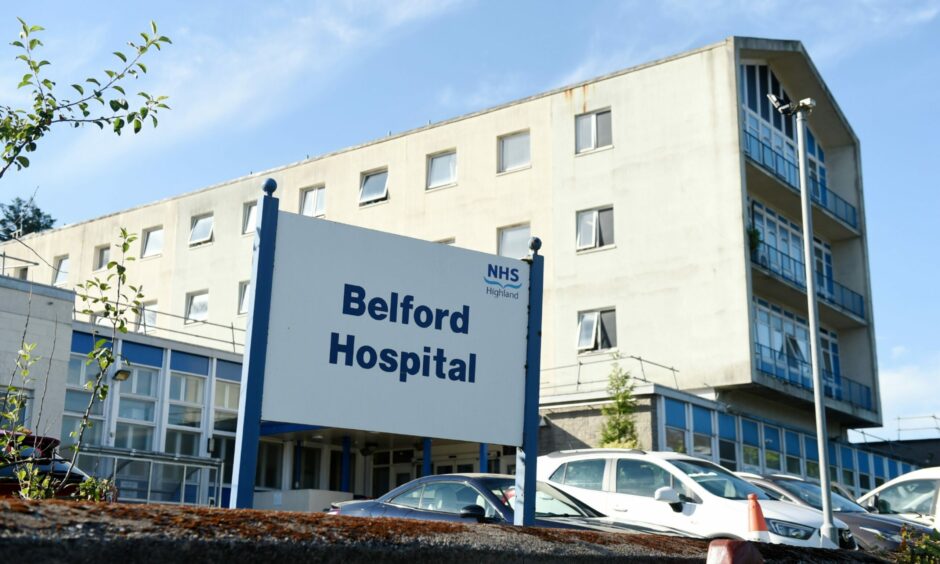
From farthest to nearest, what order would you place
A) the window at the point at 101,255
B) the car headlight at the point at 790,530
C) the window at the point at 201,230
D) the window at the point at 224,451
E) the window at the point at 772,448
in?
the window at the point at 101,255, the window at the point at 201,230, the window at the point at 772,448, the window at the point at 224,451, the car headlight at the point at 790,530

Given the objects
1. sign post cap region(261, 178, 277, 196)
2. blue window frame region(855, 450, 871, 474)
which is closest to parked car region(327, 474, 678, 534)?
sign post cap region(261, 178, 277, 196)

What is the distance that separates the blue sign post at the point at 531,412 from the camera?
21.9 ft

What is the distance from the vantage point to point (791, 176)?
116 feet

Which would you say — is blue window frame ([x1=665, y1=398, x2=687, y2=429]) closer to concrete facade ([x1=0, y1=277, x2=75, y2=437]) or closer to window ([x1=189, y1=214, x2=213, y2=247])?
concrete facade ([x1=0, y1=277, x2=75, y2=437])

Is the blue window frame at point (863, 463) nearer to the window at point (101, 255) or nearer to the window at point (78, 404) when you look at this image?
the window at point (78, 404)

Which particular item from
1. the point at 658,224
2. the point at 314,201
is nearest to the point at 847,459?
the point at 658,224

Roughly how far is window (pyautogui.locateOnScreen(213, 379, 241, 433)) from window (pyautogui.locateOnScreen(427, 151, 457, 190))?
12.4 metres

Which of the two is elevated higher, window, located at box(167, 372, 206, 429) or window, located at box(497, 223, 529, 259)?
window, located at box(497, 223, 529, 259)

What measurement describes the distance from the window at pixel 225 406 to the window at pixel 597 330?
10939mm

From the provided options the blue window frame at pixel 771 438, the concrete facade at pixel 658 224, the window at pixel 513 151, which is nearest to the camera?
the concrete facade at pixel 658 224

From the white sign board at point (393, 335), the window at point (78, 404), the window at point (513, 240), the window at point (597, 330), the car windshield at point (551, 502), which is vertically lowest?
the car windshield at point (551, 502)

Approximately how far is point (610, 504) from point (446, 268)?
7.93 m

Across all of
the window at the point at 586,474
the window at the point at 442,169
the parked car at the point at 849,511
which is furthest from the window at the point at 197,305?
the window at the point at 586,474

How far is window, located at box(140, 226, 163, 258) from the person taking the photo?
42.8m
